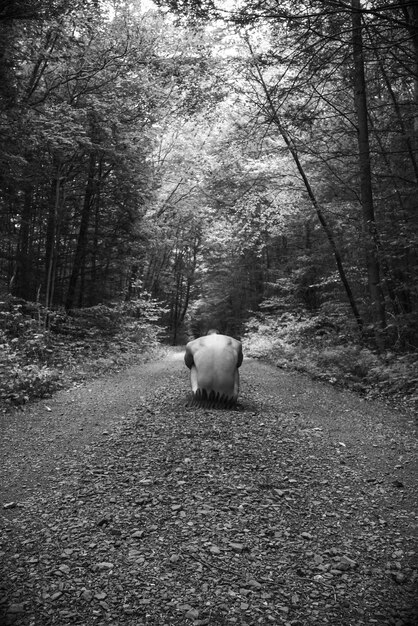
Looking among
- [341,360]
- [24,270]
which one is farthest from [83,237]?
[341,360]

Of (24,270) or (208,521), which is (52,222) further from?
(208,521)

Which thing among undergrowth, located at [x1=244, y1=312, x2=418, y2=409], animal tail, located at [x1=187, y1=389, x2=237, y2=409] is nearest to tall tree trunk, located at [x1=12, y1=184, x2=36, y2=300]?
undergrowth, located at [x1=244, y1=312, x2=418, y2=409]

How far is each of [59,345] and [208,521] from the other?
8.75 m

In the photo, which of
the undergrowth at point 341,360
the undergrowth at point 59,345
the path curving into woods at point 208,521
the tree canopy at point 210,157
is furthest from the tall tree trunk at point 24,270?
the path curving into woods at point 208,521

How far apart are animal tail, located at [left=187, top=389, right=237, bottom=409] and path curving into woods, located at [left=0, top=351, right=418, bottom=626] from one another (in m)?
0.37

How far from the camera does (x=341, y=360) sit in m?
9.04

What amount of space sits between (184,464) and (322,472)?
4.19 feet

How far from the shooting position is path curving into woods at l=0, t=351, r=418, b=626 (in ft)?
6.31

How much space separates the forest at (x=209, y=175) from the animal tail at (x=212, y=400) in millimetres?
3039

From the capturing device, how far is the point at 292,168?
1330cm

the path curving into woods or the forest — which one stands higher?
the forest

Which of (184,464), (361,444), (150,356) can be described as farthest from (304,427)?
(150,356)

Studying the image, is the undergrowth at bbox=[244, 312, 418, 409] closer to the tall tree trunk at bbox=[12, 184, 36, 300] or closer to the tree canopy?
the tree canopy

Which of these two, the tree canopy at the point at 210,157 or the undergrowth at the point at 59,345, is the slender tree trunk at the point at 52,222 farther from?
the undergrowth at the point at 59,345
